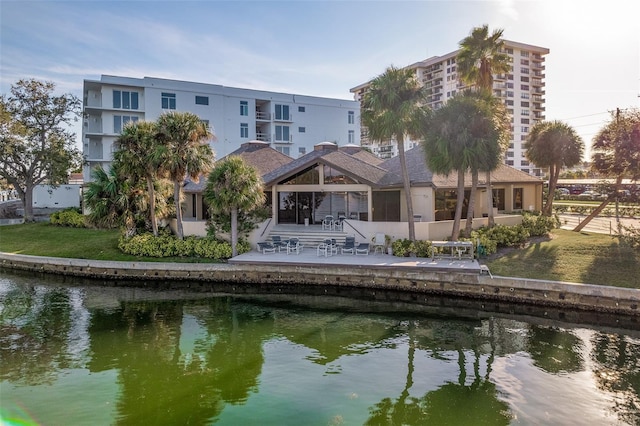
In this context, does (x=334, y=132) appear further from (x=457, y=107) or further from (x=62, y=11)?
(x=62, y=11)

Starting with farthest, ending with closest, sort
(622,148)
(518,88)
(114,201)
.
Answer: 1. (518,88)
2. (114,201)
3. (622,148)

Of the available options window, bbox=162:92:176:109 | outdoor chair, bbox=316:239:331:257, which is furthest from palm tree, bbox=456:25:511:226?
window, bbox=162:92:176:109

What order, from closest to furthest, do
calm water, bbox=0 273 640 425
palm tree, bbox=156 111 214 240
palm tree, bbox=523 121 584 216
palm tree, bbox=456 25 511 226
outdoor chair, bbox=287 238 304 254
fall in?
calm water, bbox=0 273 640 425 < palm tree, bbox=156 111 214 240 < outdoor chair, bbox=287 238 304 254 < palm tree, bbox=456 25 511 226 < palm tree, bbox=523 121 584 216

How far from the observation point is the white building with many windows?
45219 mm

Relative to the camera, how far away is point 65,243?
95.3 ft

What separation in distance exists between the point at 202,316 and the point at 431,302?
963 cm

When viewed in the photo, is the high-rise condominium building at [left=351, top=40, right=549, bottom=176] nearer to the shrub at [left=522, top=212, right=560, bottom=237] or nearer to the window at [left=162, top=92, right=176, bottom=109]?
the window at [left=162, top=92, right=176, bottom=109]

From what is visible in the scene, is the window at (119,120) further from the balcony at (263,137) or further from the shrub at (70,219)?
the balcony at (263,137)

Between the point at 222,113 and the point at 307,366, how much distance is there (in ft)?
136

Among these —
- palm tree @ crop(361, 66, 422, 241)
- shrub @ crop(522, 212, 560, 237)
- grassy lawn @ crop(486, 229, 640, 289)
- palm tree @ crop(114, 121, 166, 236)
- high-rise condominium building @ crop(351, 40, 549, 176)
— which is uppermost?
high-rise condominium building @ crop(351, 40, 549, 176)

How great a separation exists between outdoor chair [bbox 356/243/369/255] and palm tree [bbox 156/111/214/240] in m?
9.50

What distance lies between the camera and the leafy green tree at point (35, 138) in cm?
3700

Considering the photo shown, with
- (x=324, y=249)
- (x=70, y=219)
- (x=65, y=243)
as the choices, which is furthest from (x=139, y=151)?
(x=70, y=219)

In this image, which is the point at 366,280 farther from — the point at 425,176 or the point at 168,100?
the point at 168,100
